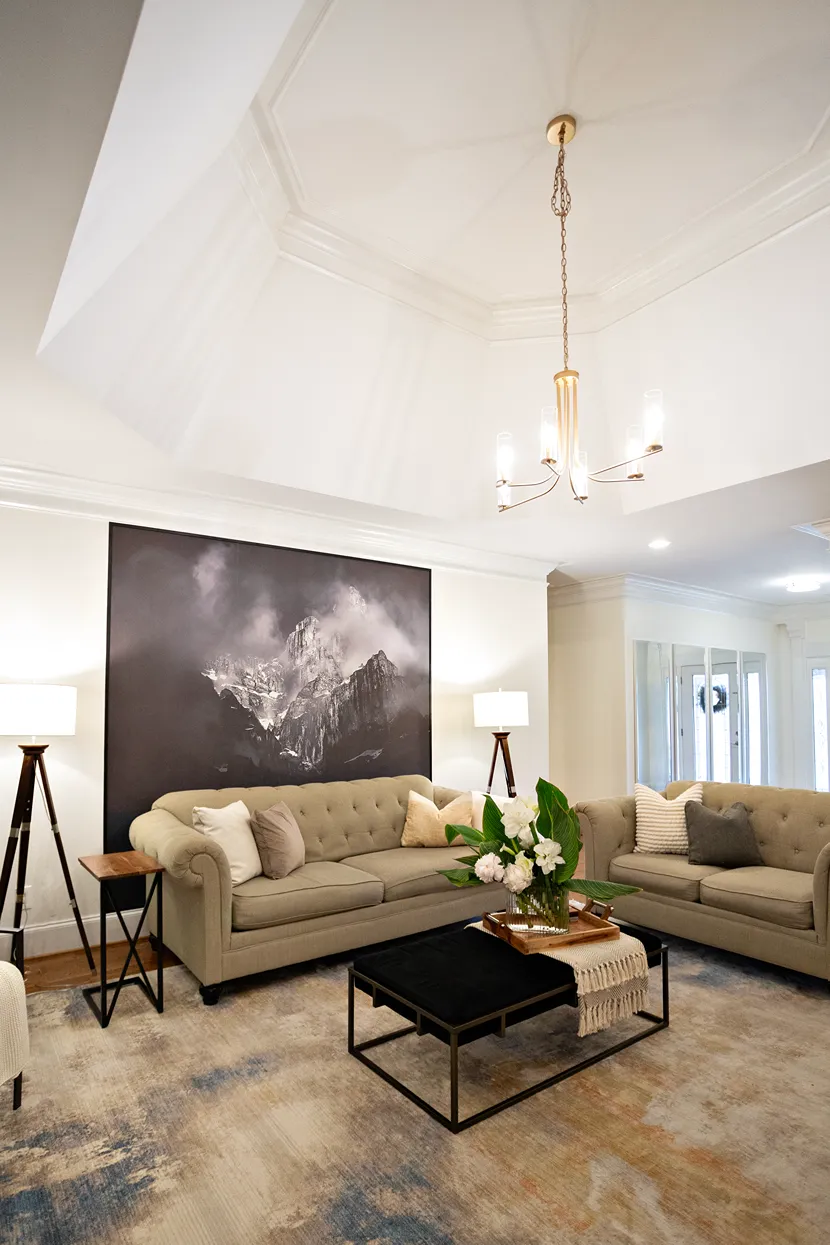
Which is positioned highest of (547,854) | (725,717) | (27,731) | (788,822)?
(27,731)

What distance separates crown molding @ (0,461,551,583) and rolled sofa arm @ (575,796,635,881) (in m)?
2.33

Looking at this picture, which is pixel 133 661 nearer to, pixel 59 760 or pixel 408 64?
pixel 59 760

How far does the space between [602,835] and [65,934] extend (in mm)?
3139

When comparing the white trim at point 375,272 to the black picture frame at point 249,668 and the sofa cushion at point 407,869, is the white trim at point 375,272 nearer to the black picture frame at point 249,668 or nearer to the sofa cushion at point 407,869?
the black picture frame at point 249,668

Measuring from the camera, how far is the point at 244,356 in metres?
3.73

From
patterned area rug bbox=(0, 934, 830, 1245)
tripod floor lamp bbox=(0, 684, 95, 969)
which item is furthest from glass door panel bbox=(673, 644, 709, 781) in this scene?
tripod floor lamp bbox=(0, 684, 95, 969)

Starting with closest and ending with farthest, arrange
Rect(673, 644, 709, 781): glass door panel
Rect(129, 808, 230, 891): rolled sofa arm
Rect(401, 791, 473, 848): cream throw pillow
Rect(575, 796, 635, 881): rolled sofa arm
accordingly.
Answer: Rect(129, 808, 230, 891): rolled sofa arm → Rect(575, 796, 635, 881): rolled sofa arm → Rect(401, 791, 473, 848): cream throw pillow → Rect(673, 644, 709, 781): glass door panel

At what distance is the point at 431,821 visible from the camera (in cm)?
462

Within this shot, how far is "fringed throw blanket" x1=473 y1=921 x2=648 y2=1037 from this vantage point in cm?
267

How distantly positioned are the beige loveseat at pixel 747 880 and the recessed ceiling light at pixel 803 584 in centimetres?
364

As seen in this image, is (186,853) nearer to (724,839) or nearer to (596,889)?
(596,889)

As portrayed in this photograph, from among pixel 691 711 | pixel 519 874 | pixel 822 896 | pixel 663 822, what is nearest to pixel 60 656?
pixel 519 874

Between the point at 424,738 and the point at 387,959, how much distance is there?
2965 millimetres

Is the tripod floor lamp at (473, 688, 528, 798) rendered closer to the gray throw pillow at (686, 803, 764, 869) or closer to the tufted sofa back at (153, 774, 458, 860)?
the tufted sofa back at (153, 774, 458, 860)
